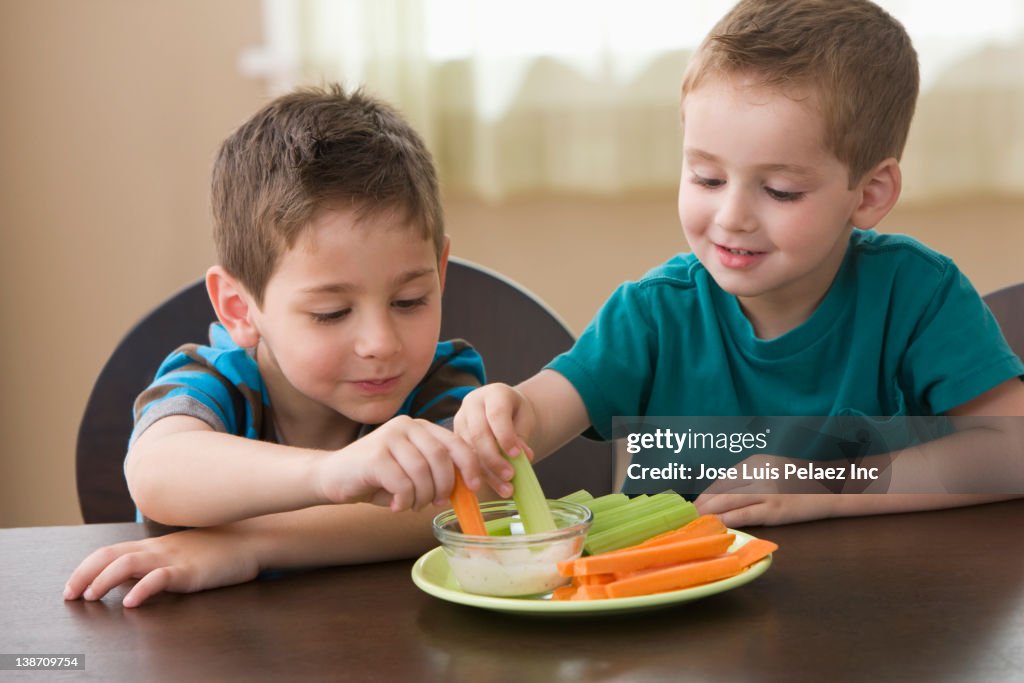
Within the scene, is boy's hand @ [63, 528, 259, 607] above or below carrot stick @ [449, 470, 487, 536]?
below

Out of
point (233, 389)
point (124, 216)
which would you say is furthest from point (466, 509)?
point (124, 216)

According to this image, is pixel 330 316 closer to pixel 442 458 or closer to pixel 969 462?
pixel 442 458

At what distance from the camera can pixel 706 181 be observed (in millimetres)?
1107

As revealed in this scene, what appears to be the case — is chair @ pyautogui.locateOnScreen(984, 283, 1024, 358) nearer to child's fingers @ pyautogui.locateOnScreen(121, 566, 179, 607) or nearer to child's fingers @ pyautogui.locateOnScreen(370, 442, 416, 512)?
child's fingers @ pyautogui.locateOnScreen(370, 442, 416, 512)

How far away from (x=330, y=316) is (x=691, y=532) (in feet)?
1.43

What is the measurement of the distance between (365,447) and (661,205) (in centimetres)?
160

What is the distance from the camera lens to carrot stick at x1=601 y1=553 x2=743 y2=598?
0.66 m

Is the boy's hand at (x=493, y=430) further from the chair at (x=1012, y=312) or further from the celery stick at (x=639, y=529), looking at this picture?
the chair at (x=1012, y=312)

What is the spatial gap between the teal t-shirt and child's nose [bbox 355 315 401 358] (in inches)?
10.1

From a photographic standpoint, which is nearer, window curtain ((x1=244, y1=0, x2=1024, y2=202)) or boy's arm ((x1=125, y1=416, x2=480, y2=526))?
boy's arm ((x1=125, y1=416, x2=480, y2=526))

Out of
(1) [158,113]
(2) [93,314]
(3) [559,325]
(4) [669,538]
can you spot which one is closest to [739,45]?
(3) [559,325]

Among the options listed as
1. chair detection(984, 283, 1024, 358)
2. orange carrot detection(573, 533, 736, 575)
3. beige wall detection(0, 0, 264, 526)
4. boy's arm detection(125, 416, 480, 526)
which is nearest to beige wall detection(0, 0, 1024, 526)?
beige wall detection(0, 0, 264, 526)

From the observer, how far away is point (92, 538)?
919mm

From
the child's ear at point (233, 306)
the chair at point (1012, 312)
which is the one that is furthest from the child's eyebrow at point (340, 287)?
the chair at point (1012, 312)
